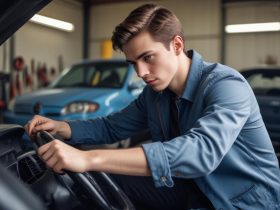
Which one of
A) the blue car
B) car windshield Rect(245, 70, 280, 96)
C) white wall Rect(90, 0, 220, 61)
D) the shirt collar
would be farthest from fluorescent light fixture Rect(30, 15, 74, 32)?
the shirt collar

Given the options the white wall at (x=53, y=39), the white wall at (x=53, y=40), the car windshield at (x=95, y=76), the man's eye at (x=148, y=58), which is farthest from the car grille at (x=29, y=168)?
the white wall at (x=53, y=39)

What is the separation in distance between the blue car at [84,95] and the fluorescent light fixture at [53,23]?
226 inches

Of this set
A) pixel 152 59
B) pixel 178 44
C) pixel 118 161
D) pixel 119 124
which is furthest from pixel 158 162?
pixel 119 124

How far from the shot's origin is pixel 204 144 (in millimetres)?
1198

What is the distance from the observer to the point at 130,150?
1.15 meters

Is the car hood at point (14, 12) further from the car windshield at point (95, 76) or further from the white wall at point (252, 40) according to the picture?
the white wall at point (252, 40)

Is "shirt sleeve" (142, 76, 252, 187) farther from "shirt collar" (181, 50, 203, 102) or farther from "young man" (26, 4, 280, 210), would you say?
"shirt collar" (181, 50, 203, 102)

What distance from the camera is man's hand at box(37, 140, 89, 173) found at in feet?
3.52

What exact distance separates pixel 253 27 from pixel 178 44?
1105cm

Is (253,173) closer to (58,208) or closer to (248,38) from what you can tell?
(58,208)

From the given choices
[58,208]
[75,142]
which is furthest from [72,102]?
[58,208]

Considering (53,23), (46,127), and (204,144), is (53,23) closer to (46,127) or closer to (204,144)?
(46,127)

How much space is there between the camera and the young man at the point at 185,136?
1148 mm

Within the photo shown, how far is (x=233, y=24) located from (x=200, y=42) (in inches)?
44.3
